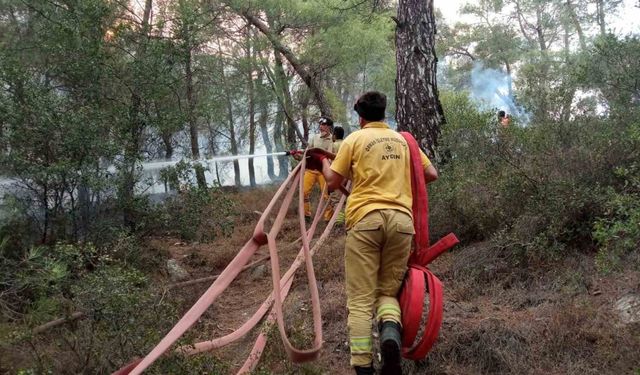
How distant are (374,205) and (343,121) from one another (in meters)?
13.9

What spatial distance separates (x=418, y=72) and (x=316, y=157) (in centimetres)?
432

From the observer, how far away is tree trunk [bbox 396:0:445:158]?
7496 millimetres

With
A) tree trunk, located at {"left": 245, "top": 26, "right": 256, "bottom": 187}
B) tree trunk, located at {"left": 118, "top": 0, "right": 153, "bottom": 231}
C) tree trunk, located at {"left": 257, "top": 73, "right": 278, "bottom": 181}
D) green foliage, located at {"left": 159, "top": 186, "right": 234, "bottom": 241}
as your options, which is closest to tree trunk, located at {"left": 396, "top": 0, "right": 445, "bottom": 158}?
green foliage, located at {"left": 159, "top": 186, "right": 234, "bottom": 241}

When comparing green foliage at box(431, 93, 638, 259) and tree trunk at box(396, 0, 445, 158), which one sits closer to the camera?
green foliage at box(431, 93, 638, 259)

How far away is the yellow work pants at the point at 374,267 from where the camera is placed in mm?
3211

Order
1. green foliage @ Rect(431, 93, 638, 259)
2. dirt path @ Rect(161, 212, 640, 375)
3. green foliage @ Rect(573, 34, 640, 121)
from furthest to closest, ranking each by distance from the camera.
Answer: green foliage @ Rect(573, 34, 640, 121) → green foliage @ Rect(431, 93, 638, 259) → dirt path @ Rect(161, 212, 640, 375)

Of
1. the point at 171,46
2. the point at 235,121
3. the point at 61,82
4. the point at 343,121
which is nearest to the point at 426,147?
the point at 171,46

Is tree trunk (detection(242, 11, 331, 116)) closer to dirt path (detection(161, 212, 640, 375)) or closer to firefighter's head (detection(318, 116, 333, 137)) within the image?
firefighter's head (detection(318, 116, 333, 137))

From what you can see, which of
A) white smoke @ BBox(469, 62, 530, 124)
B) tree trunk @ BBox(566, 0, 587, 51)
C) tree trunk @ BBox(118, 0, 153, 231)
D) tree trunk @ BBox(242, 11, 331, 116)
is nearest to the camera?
tree trunk @ BBox(118, 0, 153, 231)

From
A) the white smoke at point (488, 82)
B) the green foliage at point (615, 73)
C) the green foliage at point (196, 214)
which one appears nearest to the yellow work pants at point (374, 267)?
the green foliage at point (615, 73)

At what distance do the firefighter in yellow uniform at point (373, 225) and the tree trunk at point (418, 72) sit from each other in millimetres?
4116

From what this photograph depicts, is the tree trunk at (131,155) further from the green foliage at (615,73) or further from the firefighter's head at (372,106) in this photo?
the green foliage at (615,73)

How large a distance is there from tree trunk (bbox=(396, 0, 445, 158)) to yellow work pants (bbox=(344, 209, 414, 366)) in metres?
4.37

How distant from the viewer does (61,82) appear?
642cm
